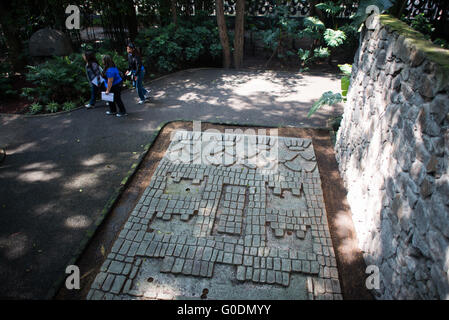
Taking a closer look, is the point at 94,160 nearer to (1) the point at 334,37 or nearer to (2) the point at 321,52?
(2) the point at 321,52

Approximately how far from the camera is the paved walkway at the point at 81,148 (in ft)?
13.4

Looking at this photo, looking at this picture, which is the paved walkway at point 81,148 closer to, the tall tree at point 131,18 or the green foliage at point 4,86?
the green foliage at point 4,86

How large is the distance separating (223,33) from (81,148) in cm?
738

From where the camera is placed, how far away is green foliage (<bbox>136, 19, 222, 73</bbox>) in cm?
1091

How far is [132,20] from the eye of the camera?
40.4 feet

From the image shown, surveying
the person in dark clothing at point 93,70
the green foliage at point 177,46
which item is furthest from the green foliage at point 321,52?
the person in dark clothing at point 93,70

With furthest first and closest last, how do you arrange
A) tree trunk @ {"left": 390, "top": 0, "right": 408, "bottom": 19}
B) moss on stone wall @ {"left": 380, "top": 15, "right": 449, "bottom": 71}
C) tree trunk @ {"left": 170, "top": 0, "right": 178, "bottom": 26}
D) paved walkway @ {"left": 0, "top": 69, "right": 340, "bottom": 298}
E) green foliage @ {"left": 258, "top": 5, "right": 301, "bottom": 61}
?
tree trunk @ {"left": 170, "top": 0, "right": 178, "bottom": 26} < green foliage @ {"left": 258, "top": 5, "right": 301, "bottom": 61} < tree trunk @ {"left": 390, "top": 0, "right": 408, "bottom": 19} < paved walkway @ {"left": 0, "top": 69, "right": 340, "bottom": 298} < moss on stone wall @ {"left": 380, "top": 15, "right": 449, "bottom": 71}

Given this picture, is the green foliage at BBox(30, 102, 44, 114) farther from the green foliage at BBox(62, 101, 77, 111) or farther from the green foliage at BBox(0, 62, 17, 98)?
the green foliage at BBox(0, 62, 17, 98)

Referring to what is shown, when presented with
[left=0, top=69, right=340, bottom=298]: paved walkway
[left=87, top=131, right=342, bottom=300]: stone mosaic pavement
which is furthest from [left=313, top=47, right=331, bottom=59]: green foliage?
[left=87, top=131, right=342, bottom=300]: stone mosaic pavement

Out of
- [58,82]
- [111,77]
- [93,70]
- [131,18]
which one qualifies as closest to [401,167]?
[111,77]

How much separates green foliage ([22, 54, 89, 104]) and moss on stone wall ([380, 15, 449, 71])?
807cm

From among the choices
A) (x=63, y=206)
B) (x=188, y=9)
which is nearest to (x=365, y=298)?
(x=63, y=206)

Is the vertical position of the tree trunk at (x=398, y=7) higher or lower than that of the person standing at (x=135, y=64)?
higher

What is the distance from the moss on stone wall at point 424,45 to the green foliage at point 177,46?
8151 mm
